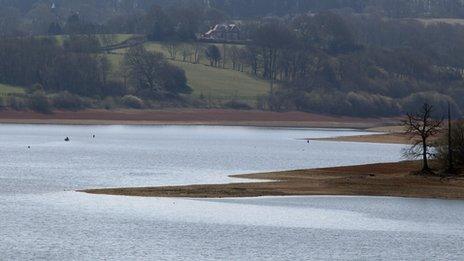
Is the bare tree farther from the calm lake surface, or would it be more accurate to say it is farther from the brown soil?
the calm lake surface

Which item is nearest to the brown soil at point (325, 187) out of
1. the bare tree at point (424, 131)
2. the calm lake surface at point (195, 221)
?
the bare tree at point (424, 131)

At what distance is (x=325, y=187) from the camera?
81.7m

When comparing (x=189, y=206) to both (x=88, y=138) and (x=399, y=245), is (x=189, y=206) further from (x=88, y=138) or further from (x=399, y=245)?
(x=88, y=138)

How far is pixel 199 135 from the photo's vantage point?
178 m

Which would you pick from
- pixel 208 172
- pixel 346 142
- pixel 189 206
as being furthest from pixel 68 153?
pixel 189 206

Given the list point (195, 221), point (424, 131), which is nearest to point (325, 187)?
point (424, 131)

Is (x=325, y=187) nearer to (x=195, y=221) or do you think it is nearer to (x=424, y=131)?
(x=424, y=131)

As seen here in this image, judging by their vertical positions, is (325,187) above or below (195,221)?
below

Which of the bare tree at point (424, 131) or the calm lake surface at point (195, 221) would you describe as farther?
the bare tree at point (424, 131)

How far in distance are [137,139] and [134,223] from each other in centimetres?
9897

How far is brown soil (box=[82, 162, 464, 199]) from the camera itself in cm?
7669

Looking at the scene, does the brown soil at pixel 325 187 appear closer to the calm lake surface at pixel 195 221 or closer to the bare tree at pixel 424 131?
the bare tree at pixel 424 131

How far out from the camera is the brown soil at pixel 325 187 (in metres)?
76.7

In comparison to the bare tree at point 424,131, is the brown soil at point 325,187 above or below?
below
